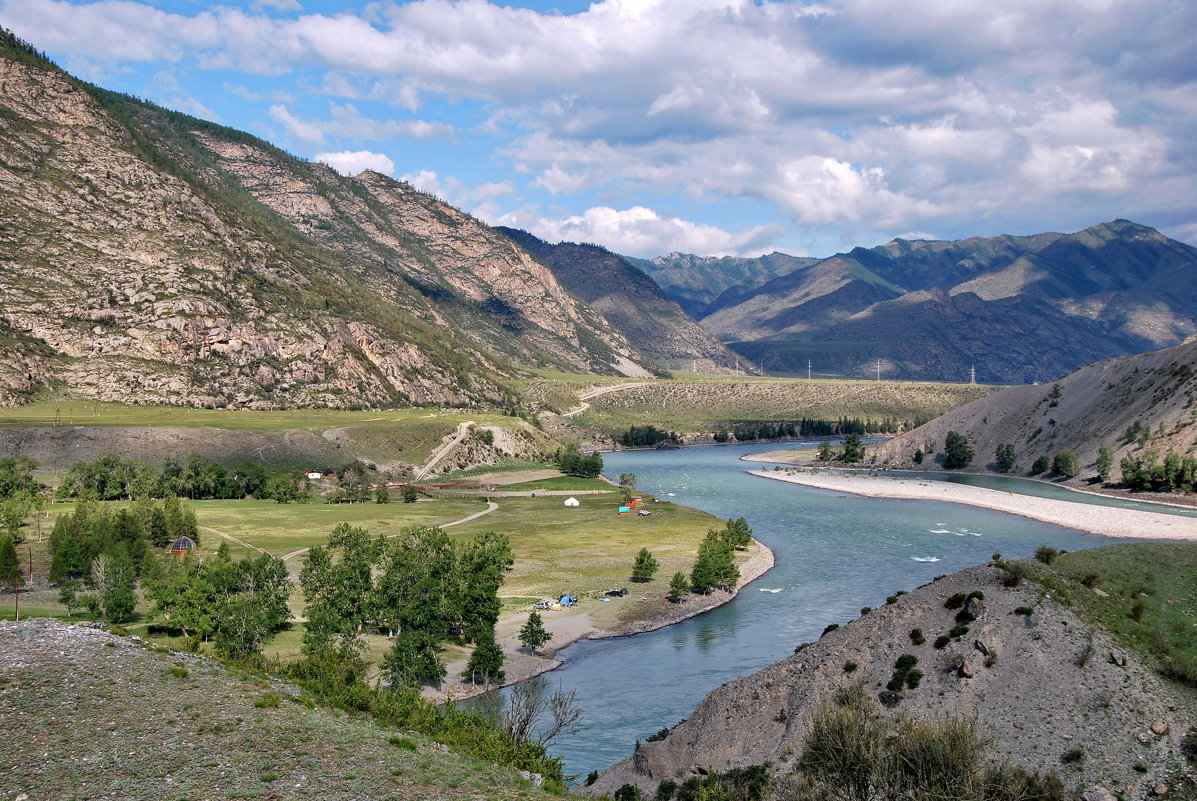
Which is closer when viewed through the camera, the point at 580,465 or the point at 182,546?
the point at 182,546

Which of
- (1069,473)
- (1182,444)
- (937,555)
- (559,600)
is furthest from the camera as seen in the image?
(1069,473)

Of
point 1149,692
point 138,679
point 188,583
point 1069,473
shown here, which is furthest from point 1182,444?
point 138,679

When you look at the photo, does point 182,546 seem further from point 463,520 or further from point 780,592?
point 780,592

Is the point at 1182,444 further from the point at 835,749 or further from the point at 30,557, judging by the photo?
the point at 30,557

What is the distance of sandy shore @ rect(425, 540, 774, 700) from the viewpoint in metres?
55.7

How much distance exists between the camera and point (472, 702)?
2008 inches

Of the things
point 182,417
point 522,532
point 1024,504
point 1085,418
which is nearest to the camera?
point 522,532

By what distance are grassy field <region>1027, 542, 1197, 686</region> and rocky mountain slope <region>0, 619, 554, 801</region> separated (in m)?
21.5

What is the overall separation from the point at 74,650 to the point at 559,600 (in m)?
46.0

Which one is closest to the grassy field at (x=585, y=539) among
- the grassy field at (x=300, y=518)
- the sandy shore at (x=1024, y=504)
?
the grassy field at (x=300, y=518)

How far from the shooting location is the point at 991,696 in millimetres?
31625

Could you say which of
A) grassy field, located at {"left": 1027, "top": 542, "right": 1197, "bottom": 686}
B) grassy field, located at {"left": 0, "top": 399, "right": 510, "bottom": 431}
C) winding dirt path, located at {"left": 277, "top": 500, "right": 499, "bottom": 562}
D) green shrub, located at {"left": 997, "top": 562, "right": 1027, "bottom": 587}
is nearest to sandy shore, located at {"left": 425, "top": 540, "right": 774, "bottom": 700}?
winding dirt path, located at {"left": 277, "top": 500, "right": 499, "bottom": 562}

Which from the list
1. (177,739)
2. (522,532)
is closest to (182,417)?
(522,532)

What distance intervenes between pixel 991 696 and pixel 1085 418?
145 metres
